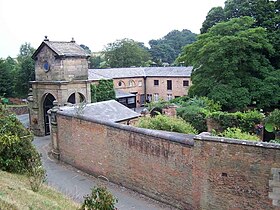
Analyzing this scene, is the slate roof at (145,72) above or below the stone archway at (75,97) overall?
above

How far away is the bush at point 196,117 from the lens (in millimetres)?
22188

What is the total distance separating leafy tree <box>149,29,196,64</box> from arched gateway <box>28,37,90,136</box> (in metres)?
49.1

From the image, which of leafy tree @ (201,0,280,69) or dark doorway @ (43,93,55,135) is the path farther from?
leafy tree @ (201,0,280,69)

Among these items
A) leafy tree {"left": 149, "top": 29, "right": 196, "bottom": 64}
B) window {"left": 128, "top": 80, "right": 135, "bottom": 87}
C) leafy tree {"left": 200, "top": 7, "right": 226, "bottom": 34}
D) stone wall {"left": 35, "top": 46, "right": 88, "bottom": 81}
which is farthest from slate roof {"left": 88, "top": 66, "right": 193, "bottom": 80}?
leafy tree {"left": 149, "top": 29, "right": 196, "bottom": 64}

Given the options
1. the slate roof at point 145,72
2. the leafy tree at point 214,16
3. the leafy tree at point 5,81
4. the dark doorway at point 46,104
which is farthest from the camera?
the leafy tree at point 5,81

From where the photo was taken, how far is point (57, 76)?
25688 mm

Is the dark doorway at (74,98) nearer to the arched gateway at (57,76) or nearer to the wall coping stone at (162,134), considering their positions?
the arched gateway at (57,76)

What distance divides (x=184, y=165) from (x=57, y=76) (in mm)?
16222

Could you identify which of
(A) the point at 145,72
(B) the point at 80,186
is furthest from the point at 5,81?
(B) the point at 80,186

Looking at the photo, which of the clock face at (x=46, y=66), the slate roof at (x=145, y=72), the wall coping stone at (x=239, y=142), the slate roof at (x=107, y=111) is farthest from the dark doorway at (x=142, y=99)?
the wall coping stone at (x=239, y=142)

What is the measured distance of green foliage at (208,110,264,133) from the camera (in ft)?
63.7

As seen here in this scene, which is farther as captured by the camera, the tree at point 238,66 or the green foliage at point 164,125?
the tree at point 238,66

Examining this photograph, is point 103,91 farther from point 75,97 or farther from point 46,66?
point 46,66

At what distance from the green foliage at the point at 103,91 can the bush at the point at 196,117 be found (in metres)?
14.2
